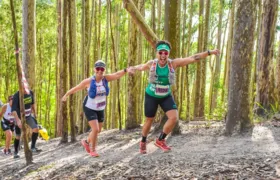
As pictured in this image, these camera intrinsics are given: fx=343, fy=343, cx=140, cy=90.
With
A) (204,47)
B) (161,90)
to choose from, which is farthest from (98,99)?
(204,47)

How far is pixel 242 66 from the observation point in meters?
7.18

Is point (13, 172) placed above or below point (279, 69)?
below

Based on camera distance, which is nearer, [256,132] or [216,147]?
[216,147]

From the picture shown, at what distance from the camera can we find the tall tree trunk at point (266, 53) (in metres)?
9.94

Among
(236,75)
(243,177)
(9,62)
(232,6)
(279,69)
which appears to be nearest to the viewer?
(243,177)

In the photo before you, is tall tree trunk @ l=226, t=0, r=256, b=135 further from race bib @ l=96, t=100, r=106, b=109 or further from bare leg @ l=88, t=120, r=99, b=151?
bare leg @ l=88, t=120, r=99, b=151

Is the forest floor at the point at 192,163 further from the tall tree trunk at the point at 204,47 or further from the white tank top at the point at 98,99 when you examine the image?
the tall tree trunk at the point at 204,47

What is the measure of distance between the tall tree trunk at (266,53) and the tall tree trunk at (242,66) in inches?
113

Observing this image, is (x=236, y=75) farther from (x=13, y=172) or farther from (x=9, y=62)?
(x=9, y=62)

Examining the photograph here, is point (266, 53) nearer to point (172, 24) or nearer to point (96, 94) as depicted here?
point (172, 24)

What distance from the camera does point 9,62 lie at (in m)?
25.1

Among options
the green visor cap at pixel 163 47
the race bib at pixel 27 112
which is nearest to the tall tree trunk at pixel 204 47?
the race bib at pixel 27 112

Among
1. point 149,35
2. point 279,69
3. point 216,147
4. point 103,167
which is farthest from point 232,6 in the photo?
point 103,167

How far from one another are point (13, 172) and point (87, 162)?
153 cm
